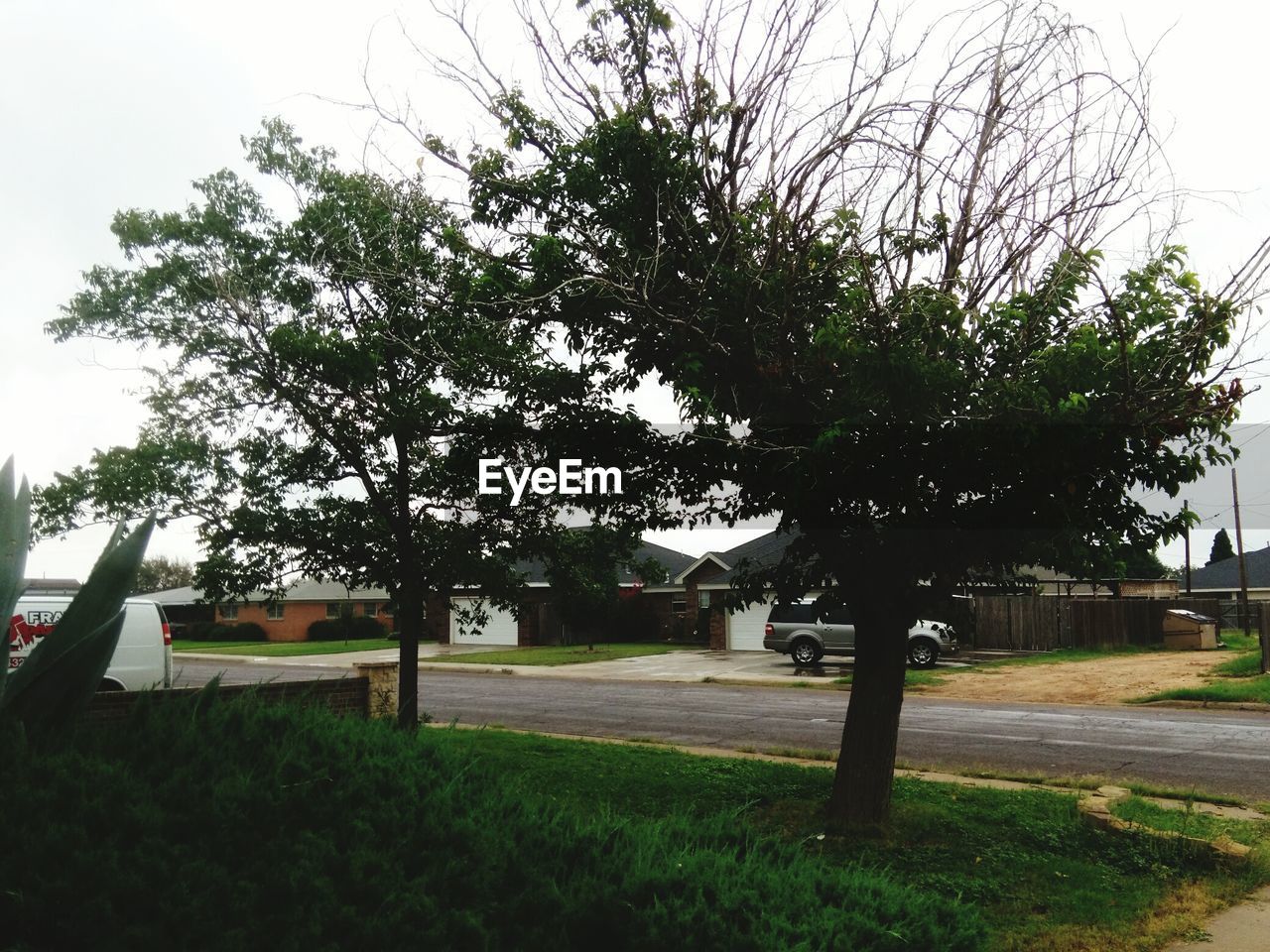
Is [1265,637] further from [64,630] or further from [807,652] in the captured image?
[64,630]

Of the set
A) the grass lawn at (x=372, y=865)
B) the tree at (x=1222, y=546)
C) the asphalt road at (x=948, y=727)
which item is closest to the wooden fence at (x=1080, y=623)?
the asphalt road at (x=948, y=727)

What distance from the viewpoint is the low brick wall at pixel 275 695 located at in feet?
15.9

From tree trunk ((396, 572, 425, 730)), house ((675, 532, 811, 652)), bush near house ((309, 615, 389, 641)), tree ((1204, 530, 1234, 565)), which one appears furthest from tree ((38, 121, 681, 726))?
tree ((1204, 530, 1234, 565))

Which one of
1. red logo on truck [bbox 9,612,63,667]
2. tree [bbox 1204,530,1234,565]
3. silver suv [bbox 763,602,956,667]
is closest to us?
red logo on truck [bbox 9,612,63,667]

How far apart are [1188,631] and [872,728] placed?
26767mm

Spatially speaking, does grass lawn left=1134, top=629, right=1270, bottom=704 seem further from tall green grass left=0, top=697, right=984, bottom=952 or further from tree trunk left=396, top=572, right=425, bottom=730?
tall green grass left=0, top=697, right=984, bottom=952

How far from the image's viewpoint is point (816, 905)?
4148 mm

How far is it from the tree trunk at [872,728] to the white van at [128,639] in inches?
312

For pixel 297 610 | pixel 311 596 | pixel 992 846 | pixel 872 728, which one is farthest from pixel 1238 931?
pixel 297 610

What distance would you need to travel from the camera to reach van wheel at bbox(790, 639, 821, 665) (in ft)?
92.9

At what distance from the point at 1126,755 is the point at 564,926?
439 inches

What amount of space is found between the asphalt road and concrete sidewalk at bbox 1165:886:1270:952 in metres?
4.50

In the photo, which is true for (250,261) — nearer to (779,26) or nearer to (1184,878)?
(779,26)

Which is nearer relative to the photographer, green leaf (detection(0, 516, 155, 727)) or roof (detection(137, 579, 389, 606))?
green leaf (detection(0, 516, 155, 727))
